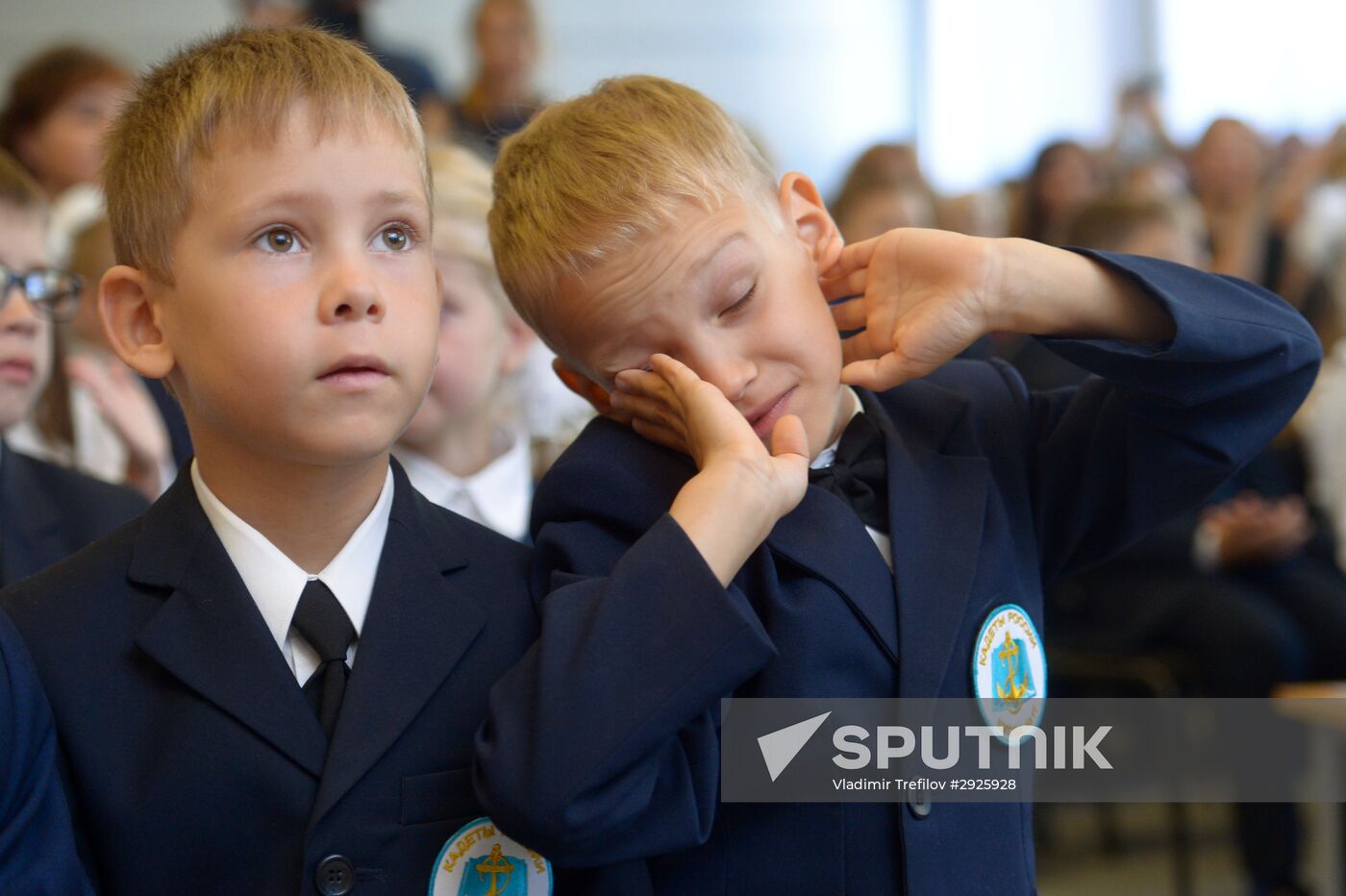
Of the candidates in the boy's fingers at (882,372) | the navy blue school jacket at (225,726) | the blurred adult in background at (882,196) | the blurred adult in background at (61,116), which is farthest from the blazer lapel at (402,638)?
the blurred adult in background at (61,116)

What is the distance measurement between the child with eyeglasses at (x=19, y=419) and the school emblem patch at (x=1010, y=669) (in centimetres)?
137

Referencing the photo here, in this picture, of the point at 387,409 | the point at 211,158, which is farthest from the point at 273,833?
the point at 211,158

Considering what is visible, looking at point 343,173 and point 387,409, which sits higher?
point 343,173

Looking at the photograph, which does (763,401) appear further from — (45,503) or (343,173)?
(45,503)

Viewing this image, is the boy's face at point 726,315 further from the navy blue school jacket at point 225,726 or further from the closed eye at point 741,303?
the navy blue school jacket at point 225,726

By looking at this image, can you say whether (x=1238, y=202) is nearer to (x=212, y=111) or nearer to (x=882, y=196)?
(x=882, y=196)

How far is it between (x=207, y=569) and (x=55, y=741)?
20cm

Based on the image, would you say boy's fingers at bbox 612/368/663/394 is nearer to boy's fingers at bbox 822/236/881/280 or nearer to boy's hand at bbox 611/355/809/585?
boy's hand at bbox 611/355/809/585

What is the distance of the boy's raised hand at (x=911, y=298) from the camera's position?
140cm

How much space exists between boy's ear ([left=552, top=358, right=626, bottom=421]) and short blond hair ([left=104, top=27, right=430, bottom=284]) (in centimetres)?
28

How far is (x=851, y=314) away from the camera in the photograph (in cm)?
152

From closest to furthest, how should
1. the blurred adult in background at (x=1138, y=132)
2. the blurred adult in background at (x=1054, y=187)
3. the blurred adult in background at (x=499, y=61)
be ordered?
1. the blurred adult in background at (x=499, y=61)
2. the blurred adult in background at (x=1054, y=187)
3. the blurred adult in background at (x=1138, y=132)

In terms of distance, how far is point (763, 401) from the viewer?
4.58 ft

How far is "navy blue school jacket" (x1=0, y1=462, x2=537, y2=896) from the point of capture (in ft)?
3.93
